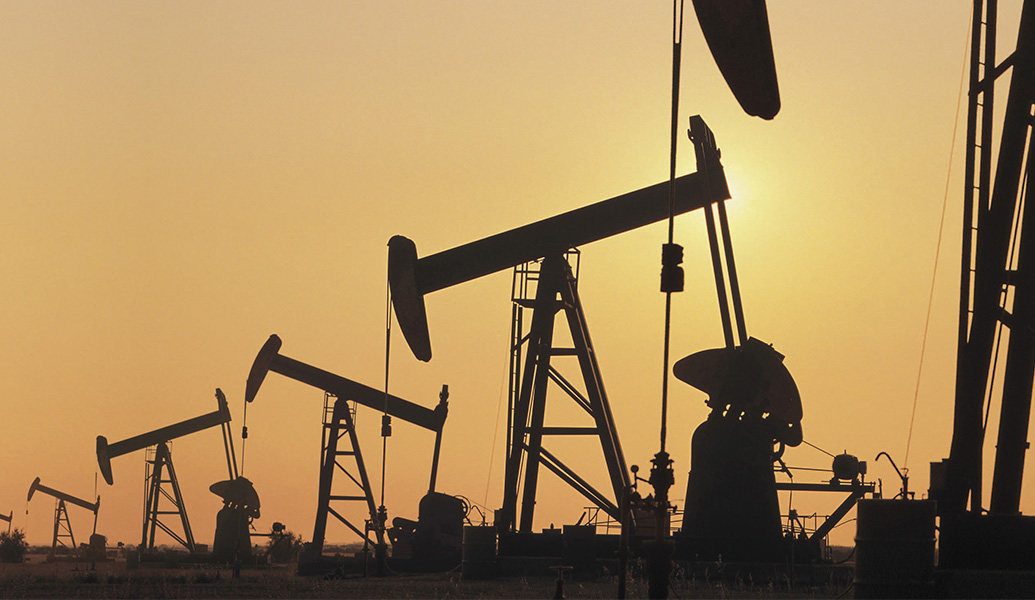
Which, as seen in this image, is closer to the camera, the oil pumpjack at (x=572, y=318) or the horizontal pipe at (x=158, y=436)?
the oil pumpjack at (x=572, y=318)

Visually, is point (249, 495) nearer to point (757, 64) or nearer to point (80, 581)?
point (80, 581)

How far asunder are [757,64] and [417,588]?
1033 centimetres

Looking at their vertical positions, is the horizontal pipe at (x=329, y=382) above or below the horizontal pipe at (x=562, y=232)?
below

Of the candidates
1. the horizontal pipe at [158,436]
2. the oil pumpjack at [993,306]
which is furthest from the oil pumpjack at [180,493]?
the oil pumpjack at [993,306]

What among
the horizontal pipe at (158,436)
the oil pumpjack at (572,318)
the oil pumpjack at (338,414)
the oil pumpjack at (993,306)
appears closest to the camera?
the oil pumpjack at (993,306)

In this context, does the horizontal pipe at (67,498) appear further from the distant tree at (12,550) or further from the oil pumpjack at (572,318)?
the oil pumpjack at (572,318)

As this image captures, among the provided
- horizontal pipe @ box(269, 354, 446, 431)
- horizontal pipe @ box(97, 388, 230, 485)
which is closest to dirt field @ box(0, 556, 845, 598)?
horizontal pipe @ box(269, 354, 446, 431)

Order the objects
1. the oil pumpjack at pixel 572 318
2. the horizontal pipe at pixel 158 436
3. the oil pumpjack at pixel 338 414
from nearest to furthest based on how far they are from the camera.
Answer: the oil pumpjack at pixel 572 318 < the oil pumpjack at pixel 338 414 < the horizontal pipe at pixel 158 436

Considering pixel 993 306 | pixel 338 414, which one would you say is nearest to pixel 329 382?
pixel 338 414

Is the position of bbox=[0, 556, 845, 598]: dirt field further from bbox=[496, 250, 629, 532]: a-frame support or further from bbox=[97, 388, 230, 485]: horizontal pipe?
bbox=[97, 388, 230, 485]: horizontal pipe

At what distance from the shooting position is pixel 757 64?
12.7m

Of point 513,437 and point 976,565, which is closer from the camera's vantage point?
point 976,565

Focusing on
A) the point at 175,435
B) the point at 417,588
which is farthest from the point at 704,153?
the point at 175,435

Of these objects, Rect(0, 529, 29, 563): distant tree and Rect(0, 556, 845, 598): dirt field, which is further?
Rect(0, 529, 29, 563): distant tree
